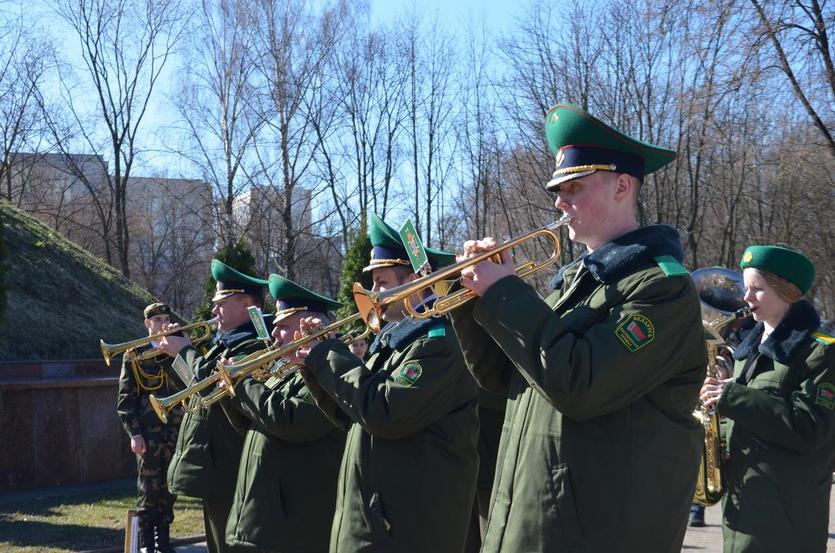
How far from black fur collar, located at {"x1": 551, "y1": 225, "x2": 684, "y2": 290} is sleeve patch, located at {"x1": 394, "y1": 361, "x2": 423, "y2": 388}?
4.59ft

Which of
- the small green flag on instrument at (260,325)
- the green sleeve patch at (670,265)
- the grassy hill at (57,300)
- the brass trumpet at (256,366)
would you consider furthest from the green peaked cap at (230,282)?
the grassy hill at (57,300)

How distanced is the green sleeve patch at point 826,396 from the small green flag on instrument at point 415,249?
2022 millimetres

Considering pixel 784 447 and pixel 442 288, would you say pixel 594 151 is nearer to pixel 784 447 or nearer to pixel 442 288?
pixel 442 288

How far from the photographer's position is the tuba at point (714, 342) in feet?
15.2

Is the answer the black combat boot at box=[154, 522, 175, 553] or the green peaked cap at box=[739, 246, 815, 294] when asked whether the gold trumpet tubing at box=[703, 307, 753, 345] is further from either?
the black combat boot at box=[154, 522, 175, 553]

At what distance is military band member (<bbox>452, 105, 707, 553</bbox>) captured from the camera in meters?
2.60

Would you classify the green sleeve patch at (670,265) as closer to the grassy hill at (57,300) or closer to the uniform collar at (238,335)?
the uniform collar at (238,335)

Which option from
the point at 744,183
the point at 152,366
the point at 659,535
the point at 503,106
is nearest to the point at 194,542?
the point at 152,366

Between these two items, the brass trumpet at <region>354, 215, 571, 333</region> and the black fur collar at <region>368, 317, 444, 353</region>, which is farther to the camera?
the black fur collar at <region>368, 317, 444, 353</region>

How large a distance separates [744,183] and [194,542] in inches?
638

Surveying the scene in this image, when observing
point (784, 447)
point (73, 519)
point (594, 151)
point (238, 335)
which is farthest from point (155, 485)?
point (594, 151)

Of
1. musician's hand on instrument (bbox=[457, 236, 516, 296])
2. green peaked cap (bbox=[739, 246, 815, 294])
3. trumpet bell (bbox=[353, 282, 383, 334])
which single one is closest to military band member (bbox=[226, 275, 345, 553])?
trumpet bell (bbox=[353, 282, 383, 334])

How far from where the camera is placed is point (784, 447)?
4.22 meters

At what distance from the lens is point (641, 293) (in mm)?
2697
